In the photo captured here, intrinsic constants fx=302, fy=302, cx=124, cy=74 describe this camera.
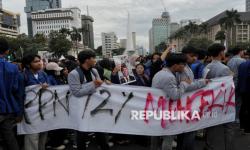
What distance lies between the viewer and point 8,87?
423cm

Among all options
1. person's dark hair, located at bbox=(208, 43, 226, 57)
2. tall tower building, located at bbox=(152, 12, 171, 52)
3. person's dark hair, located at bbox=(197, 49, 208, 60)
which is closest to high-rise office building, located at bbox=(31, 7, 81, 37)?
tall tower building, located at bbox=(152, 12, 171, 52)

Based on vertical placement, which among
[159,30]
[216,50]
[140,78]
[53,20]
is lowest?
[140,78]

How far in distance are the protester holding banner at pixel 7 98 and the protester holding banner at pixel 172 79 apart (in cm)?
205

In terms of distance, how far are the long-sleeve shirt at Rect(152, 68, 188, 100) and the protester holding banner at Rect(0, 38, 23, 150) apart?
6.69 feet

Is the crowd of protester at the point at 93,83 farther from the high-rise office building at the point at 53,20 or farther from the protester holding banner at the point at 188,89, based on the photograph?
the high-rise office building at the point at 53,20

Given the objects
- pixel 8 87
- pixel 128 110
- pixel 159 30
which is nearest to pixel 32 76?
pixel 8 87

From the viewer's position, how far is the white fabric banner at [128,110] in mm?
4484

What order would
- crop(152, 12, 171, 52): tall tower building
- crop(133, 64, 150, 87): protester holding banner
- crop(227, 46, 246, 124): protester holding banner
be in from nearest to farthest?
crop(227, 46, 246, 124): protester holding banner < crop(133, 64, 150, 87): protester holding banner < crop(152, 12, 171, 52): tall tower building

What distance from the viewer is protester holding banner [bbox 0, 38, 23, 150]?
4.17 m

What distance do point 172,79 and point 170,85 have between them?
0.29 feet

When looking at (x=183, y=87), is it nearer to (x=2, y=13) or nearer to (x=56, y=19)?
(x=2, y=13)

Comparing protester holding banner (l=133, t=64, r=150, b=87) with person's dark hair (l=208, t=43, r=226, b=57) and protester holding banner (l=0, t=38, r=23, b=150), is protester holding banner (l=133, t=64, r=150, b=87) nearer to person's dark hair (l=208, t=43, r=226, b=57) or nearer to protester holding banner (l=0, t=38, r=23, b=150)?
person's dark hair (l=208, t=43, r=226, b=57)

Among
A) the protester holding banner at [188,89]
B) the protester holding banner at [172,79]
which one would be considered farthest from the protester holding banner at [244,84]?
the protester holding banner at [172,79]

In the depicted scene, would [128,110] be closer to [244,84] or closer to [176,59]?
[176,59]
